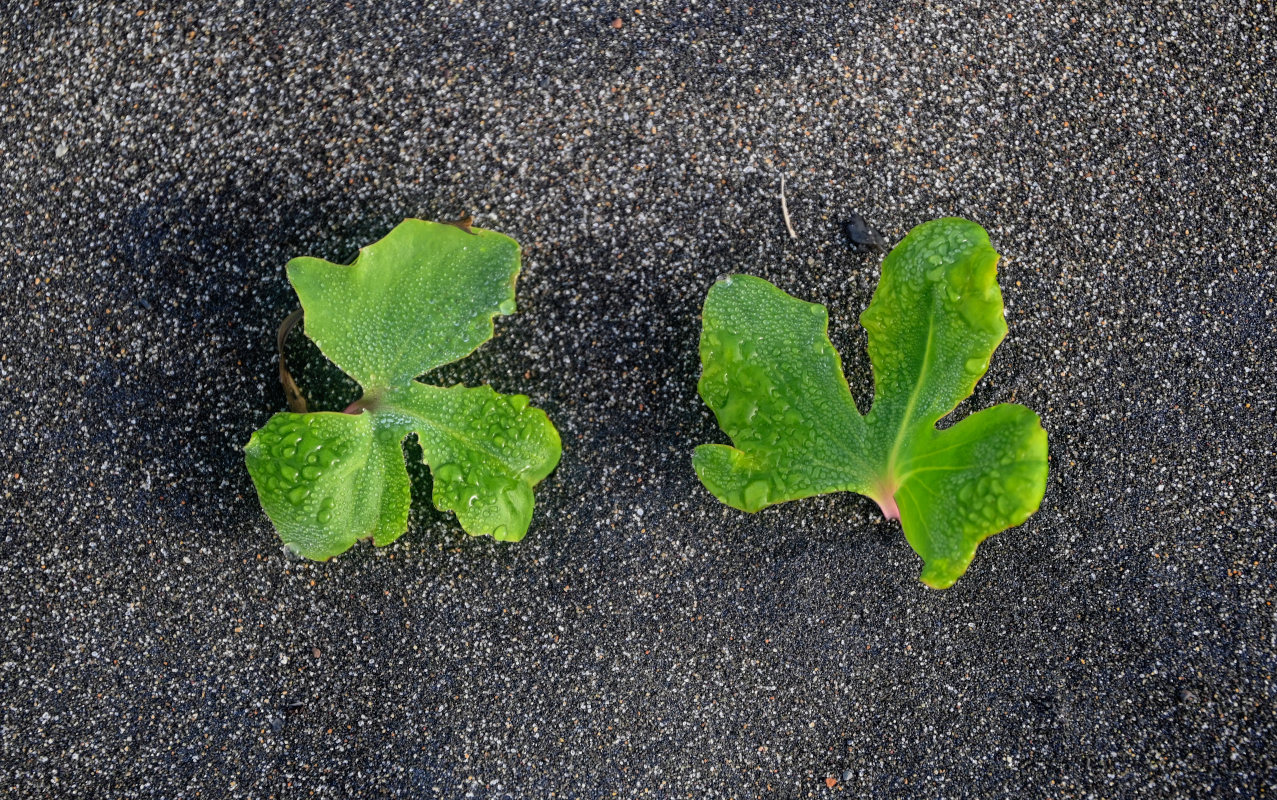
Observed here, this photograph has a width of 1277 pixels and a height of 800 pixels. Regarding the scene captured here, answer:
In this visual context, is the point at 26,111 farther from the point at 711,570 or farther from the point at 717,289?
the point at 711,570

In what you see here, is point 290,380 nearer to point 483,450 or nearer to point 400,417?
point 400,417

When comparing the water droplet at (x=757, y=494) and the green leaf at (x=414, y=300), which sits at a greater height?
the green leaf at (x=414, y=300)

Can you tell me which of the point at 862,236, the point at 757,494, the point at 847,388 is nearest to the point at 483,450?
the point at 757,494

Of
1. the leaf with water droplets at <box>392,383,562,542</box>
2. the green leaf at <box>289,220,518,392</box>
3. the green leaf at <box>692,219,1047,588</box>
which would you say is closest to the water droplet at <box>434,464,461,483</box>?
the leaf with water droplets at <box>392,383,562,542</box>

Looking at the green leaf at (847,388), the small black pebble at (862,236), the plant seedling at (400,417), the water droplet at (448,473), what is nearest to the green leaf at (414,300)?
the plant seedling at (400,417)

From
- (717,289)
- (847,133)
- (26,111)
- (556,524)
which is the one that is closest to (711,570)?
(556,524)

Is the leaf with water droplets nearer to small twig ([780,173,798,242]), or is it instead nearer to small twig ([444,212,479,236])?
small twig ([444,212,479,236])

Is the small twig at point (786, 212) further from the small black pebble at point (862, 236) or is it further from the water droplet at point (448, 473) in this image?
the water droplet at point (448, 473)
